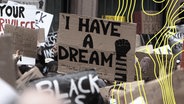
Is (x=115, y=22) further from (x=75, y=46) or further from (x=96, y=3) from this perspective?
(x=96, y=3)

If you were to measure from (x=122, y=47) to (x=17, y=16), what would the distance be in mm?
2775

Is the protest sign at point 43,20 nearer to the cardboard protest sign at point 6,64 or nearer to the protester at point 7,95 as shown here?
the cardboard protest sign at point 6,64

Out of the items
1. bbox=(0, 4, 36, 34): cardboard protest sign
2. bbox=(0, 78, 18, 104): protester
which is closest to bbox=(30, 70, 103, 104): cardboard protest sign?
bbox=(0, 78, 18, 104): protester

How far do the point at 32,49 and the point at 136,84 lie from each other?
1.50 metres

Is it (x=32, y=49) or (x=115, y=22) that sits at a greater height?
(x=115, y=22)

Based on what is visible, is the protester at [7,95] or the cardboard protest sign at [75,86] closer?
the protester at [7,95]

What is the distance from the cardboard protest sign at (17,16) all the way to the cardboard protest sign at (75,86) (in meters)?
3.39

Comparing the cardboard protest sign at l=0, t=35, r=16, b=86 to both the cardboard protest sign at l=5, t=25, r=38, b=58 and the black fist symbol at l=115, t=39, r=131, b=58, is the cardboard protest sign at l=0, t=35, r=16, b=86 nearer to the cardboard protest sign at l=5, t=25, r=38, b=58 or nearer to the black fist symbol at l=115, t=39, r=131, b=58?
the black fist symbol at l=115, t=39, r=131, b=58

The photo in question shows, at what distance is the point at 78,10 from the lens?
41.5 ft

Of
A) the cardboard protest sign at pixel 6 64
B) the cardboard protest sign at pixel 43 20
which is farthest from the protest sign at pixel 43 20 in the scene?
the cardboard protest sign at pixel 6 64

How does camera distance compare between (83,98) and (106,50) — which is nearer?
(83,98)

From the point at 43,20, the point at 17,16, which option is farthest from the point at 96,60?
the point at 43,20

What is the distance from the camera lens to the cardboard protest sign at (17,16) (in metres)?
6.32

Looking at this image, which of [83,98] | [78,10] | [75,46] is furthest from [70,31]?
[78,10]
